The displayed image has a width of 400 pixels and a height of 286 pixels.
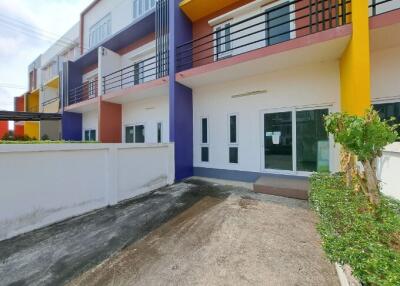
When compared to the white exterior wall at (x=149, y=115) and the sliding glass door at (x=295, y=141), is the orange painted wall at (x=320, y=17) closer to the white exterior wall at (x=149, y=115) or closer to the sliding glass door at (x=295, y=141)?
the sliding glass door at (x=295, y=141)

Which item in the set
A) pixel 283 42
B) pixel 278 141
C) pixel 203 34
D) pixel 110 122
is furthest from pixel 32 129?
pixel 283 42

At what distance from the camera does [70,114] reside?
14.1 meters

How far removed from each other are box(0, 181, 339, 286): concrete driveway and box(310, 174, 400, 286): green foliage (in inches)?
33.0

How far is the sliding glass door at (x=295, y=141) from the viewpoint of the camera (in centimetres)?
599

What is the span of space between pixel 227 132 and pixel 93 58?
11.3 meters

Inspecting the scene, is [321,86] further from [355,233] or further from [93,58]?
[93,58]

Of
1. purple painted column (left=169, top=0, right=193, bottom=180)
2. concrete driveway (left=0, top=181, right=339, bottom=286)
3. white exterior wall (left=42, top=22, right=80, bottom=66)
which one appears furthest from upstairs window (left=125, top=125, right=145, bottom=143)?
white exterior wall (left=42, top=22, right=80, bottom=66)

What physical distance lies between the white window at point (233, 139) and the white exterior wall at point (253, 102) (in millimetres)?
140

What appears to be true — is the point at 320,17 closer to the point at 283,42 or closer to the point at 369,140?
the point at 283,42

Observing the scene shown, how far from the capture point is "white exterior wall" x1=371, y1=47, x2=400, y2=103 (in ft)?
16.2

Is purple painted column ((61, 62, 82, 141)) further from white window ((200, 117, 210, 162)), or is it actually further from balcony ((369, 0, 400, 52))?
balcony ((369, 0, 400, 52))


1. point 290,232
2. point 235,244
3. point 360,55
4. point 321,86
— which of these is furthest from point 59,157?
point 321,86

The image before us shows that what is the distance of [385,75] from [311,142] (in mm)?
2394

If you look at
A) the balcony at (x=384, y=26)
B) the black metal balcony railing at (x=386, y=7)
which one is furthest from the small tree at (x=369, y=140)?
the black metal balcony railing at (x=386, y=7)
